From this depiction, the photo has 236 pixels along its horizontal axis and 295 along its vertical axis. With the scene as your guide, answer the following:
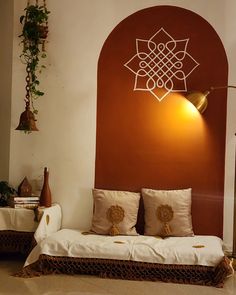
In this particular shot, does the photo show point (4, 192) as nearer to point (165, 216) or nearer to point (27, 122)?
point (27, 122)

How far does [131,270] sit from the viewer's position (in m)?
3.31

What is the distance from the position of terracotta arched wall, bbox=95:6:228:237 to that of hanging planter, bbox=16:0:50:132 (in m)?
0.65

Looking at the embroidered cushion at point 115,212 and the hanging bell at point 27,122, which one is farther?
the hanging bell at point 27,122

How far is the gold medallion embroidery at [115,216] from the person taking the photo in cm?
370

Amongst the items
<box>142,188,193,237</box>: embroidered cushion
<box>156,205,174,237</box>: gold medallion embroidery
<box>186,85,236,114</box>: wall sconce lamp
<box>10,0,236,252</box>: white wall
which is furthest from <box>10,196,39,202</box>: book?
<box>186,85,236,114</box>: wall sconce lamp

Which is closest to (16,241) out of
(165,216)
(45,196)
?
(45,196)

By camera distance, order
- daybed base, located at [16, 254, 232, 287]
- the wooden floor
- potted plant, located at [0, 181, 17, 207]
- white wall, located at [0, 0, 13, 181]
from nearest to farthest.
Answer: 1. the wooden floor
2. daybed base, located at [16, 254, 232, 287]
3. potted plant, located at [0, 181, 17, 207]
4. white wall, located at [0, 0, 13, 181]

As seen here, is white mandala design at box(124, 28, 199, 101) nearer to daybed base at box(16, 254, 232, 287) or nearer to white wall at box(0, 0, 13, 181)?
white wall at box(0, 0, 13, 181)

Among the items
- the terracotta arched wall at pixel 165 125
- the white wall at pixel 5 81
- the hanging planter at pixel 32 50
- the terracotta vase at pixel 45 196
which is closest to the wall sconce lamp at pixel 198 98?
the terracotta arched wall at pixel 165 125

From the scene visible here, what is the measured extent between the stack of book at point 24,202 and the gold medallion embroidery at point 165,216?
1.21 meters

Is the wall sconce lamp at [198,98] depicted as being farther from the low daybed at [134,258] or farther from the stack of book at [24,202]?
the stack of book at [24,202]

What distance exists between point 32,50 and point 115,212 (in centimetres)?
187

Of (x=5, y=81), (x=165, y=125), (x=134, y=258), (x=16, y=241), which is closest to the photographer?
(x=134, y=258)

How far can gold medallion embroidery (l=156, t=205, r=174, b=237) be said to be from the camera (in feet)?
12.1
